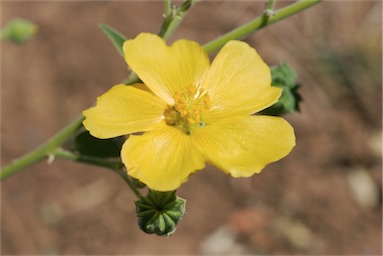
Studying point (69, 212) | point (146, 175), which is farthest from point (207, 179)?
point (146, 175)

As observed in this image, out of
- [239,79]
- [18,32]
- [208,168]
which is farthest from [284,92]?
[208,168]

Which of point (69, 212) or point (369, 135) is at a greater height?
point (69, 212)

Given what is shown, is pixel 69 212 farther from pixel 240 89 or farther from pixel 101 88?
pixel 240 89

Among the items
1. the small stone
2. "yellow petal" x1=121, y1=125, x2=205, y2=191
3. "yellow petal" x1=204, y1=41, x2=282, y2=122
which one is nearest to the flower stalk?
"yellow petal" x1=204, y1=41, x2=282, y2=122

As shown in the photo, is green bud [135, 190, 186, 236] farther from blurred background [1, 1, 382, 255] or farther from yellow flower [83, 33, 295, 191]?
blurred background [1, 1, 382, 255]

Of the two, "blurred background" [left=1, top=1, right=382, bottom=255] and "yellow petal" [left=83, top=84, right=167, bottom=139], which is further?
"blurred background" [left=1, top=1, right=382, bottom=255]

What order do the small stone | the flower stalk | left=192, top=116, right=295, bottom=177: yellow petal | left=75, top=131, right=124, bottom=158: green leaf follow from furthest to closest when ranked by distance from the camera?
the small stone < left=75, top=131, right=124, bottom=158: green leaf < the flower stalk < left=192, top=116, right=295, bottom=177: yellow petal
